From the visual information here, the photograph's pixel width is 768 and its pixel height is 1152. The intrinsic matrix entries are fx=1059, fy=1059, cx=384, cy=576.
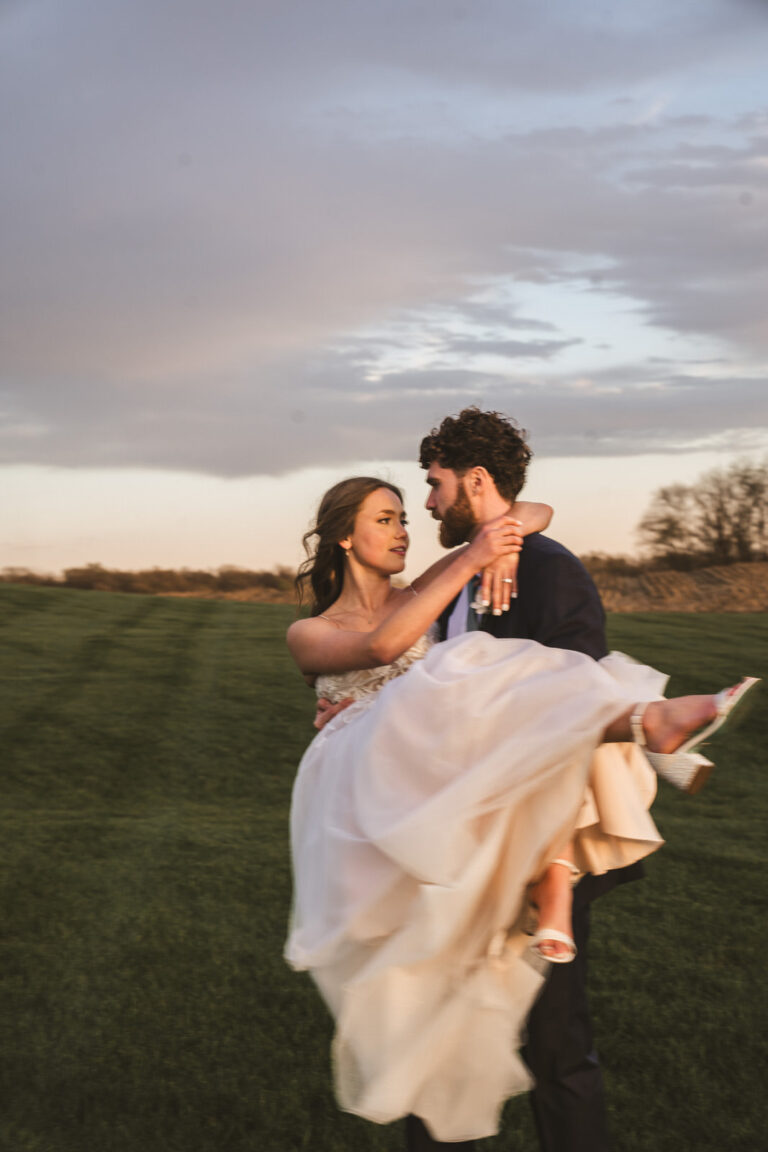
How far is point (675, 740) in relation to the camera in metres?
2.54

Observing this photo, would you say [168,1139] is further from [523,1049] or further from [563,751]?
[563,751]

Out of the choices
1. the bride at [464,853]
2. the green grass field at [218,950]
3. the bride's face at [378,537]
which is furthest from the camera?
the green grass field at [218,950]

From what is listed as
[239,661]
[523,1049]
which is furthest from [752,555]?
[523,1049]

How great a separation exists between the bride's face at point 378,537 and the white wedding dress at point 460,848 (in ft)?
2.93

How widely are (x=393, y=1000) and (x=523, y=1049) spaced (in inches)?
22.3

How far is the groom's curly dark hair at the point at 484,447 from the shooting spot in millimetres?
3201

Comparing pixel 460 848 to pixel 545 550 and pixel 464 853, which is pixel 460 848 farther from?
pixel 545 550

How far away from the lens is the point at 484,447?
319 cm

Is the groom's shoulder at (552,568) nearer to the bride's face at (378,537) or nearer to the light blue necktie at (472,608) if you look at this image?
the light blue necktie at (472,608)

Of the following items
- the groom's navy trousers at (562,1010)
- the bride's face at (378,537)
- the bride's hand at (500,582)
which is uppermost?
the bride's face at (378,537)

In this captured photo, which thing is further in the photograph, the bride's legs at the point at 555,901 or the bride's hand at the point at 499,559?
the bride's hand at the point at 499,559

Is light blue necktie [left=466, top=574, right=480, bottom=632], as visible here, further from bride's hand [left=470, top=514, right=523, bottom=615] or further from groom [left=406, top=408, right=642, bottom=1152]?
bride's hand [left=470, top=514, right=523, bottom=615]

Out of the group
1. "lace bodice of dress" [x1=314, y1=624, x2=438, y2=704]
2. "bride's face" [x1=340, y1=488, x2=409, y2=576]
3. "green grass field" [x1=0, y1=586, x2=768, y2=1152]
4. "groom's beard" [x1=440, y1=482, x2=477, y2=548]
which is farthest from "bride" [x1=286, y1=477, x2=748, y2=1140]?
"green grass field" [x1=0, y1=586, x2=768, y2=1152]

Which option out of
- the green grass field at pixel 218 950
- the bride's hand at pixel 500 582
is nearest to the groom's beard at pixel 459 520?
the bride's hand at pixel 500 582
